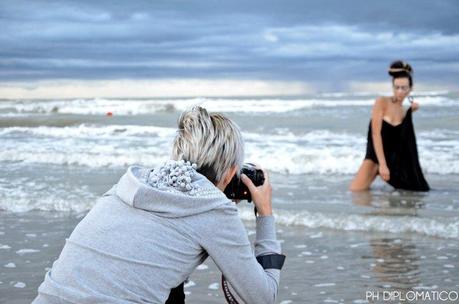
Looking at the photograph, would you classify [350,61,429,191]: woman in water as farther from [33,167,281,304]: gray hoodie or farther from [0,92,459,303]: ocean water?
[33,167,281,304]: gray hoodie

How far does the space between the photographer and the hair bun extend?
584cm

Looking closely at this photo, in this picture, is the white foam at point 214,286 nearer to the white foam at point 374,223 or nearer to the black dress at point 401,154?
the white foam at point 374,223

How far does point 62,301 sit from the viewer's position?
218cm

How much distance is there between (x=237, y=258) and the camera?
2.25m

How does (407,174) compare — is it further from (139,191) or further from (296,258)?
(139,191)

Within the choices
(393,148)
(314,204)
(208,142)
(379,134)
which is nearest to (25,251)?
(314,204)

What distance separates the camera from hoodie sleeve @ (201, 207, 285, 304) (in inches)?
87.0

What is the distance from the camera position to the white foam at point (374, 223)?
6402mm

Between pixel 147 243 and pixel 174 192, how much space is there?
178mm

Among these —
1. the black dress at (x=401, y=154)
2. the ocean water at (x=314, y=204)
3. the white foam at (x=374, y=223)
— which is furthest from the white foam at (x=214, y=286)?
the black dress at (x=401, y=154)

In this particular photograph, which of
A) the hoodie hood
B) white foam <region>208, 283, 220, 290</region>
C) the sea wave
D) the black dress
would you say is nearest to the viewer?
the hoodie hood

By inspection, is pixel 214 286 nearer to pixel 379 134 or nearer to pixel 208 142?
pixel 208 142

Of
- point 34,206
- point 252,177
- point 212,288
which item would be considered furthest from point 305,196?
point 252,177

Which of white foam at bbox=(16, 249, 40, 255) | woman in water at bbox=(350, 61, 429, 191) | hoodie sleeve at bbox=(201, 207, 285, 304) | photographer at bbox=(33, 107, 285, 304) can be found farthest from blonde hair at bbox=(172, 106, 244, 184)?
woman in water at bbox=(350, 61, 429, 191)
